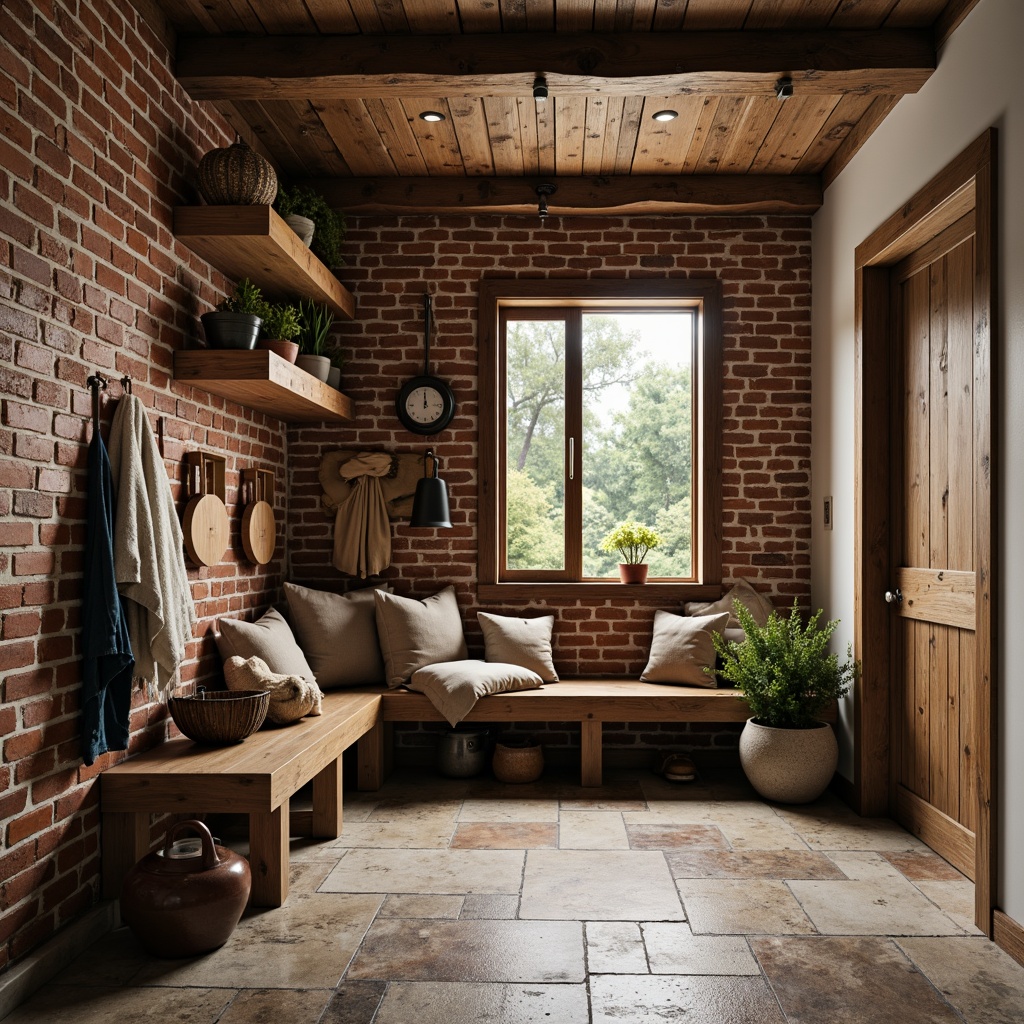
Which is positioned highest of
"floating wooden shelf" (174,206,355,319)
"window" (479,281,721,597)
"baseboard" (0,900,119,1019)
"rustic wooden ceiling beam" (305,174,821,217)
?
"rustic wooden ceiling beam" (305,174,821,217)

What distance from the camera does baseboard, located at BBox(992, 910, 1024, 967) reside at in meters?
2.57

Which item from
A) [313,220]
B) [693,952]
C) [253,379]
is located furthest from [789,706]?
[313,220]

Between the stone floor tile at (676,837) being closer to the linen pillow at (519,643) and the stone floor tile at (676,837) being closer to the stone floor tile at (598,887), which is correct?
the stone floor tile at (598,887)

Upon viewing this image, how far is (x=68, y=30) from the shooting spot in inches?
102

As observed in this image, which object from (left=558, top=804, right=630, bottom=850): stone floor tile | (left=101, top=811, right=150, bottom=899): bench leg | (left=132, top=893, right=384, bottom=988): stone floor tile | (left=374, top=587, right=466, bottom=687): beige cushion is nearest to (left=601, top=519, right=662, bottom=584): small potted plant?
(left=374, top=587, right=466, bottom=687): beige cushion

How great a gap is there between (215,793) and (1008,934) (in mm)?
2408

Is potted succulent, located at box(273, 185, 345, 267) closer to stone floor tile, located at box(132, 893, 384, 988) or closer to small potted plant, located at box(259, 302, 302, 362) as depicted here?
small potted plant, located at box(259, 302, 302, 362)

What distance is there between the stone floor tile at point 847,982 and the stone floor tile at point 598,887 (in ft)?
1.31

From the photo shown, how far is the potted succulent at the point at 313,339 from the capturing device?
420cm

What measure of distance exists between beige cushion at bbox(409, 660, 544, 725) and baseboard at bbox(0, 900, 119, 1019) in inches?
67.3

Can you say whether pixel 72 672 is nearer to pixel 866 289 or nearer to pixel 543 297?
A: pixel 543 297

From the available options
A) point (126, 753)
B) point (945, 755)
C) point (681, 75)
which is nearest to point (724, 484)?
point (945, 755)

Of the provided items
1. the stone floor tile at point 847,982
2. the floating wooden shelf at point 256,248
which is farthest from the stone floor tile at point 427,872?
the floating wooden shelf at point 256,248

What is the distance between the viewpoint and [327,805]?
361cm
